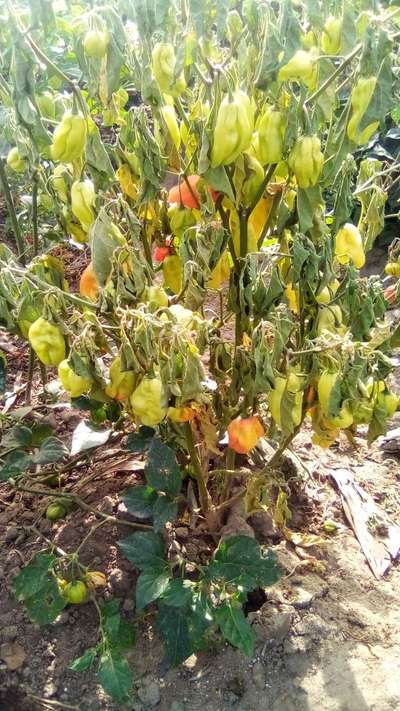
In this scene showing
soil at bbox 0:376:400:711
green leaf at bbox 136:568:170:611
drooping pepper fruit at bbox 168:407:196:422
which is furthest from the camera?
soil at bbox 0:376:400:711

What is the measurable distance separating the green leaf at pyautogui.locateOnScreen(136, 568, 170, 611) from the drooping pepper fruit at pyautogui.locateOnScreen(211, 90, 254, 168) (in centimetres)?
76

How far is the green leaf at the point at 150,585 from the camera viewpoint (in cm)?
125

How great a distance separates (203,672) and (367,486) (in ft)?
2.35

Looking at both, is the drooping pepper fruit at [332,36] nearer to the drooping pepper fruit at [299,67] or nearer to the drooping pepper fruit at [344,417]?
the drooping pepper fruit at [299,67]

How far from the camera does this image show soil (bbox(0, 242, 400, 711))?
136 cm

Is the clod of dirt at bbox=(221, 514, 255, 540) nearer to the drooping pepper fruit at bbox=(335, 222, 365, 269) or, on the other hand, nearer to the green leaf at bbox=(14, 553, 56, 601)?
the green leaf at bbox=(14, 553, 56, 601)

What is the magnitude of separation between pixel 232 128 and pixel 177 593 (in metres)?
0.80

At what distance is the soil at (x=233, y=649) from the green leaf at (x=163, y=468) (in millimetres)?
286

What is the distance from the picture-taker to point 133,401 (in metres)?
1.09

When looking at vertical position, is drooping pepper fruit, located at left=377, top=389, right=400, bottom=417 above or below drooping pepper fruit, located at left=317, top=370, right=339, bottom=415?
below

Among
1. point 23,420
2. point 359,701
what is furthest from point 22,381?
point 359,701

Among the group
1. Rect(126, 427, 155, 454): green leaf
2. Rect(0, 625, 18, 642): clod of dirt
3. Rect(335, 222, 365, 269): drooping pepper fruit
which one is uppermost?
Rect(335, 222, 365, 269): drooping pepper fruit

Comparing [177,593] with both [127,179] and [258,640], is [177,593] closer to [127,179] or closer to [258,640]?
[258,640]

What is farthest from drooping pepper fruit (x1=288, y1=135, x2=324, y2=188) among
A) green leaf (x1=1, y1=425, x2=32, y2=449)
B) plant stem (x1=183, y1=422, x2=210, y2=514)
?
green leaf (x1=1, y1=425, x2=32, y2=449)
